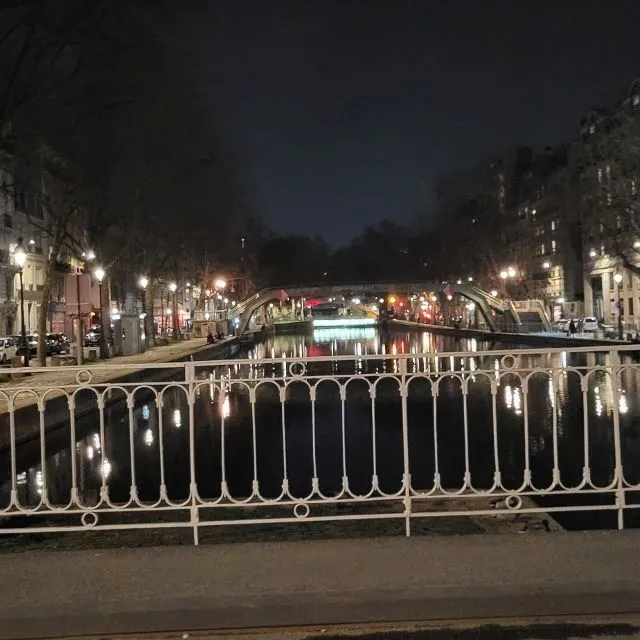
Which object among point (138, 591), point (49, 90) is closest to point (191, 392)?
point (138, 591)

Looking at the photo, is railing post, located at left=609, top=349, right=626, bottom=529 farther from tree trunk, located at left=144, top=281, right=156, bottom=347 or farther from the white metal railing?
tree trunk, located at left=144, top=281, right=156, bottom=347

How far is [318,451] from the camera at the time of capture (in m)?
14.0

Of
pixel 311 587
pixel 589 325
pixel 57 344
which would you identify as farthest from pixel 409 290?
pixel 311 587

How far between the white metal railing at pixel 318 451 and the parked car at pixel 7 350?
20761 mm

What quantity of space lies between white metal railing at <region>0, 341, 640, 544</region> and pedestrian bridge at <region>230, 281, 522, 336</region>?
48742mm

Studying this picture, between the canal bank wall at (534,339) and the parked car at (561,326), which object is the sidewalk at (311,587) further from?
the parked car at (561,326)

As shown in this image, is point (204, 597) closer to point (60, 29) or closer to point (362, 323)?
point (60, 29)

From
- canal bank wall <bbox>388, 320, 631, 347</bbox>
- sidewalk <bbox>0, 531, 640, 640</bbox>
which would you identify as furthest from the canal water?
canal bank wall <bbox>388, 320, 631, 347</bbox>

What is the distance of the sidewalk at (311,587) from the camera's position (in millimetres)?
4938

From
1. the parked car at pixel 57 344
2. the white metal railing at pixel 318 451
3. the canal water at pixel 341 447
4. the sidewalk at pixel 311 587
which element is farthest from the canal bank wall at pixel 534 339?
the sidewalk at pixel 311 587

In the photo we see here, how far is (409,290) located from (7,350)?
173 feet

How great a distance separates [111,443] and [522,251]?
282 feet

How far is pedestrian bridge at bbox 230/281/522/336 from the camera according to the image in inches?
2793

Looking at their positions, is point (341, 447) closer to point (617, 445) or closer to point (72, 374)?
point (617, 445)
